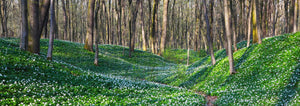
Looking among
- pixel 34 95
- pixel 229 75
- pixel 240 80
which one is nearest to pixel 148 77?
pixel 229 75

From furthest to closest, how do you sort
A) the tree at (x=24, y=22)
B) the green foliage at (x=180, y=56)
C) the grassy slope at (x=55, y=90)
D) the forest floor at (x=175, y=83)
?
the green foliage at (x=180, y=56) → the tree at (x=24, y=22) → the forest floor at (x=175, y=83) → the grassy slope at (x=55, y=90)

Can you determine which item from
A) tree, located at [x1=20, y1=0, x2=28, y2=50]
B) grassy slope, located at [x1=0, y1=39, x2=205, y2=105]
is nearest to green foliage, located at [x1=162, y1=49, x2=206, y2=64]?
tree, located at [x1=20, y1=0, x2=28, y2=50]

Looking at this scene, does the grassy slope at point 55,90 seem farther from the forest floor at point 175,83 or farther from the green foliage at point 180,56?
the green foliage at point 180,56

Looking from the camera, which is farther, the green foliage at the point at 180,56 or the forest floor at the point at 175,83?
the green foliage at the point at 180,56

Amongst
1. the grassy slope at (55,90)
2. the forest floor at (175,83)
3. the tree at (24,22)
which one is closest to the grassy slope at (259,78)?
the forest floor at (175,83)

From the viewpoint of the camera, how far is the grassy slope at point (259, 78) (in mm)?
11711

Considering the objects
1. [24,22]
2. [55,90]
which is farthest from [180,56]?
[55,90]

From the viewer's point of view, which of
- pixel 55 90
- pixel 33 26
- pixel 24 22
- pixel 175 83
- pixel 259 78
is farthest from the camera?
pixel 175 83

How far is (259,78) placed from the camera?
15.4m

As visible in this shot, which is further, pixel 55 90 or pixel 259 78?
pixel 259 78

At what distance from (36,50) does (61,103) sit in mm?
12766

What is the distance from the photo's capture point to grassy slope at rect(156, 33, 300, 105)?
1171cm

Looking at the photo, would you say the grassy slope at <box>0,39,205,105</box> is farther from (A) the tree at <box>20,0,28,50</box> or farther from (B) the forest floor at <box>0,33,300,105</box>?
(A) the tree at <box>20,0,28,50</box>

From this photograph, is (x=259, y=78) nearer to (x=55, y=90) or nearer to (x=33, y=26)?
(x=55, y=90)
